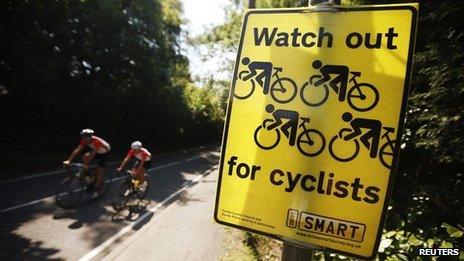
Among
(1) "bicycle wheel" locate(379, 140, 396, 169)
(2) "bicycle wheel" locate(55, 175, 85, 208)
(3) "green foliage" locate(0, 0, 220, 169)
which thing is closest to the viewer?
(1) "bicycle wheel" locate(379, 140, 396, 169)

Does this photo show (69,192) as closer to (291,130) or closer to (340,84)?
(291,130)

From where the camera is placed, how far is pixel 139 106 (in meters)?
23.2

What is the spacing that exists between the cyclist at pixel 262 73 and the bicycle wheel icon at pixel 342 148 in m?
0.37

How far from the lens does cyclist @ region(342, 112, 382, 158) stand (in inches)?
54.5

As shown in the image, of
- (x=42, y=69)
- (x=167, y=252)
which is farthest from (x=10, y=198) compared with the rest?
(x=42, y=69)

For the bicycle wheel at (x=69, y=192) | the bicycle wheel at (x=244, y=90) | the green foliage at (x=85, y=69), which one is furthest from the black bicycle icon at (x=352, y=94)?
the green foliage at (x=85, y=69)

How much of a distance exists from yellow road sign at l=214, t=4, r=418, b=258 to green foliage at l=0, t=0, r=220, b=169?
554 inches

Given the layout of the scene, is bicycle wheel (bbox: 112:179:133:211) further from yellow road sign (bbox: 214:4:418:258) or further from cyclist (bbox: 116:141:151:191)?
yellow road sign (bbox: 214:4:418:258)

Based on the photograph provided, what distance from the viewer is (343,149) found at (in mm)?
1425

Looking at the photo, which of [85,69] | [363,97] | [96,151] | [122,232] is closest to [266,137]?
[363,97]

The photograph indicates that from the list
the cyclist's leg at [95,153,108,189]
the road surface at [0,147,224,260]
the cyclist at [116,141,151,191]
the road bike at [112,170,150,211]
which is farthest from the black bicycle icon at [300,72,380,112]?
the cyclist's leg at [95,153,108,189]

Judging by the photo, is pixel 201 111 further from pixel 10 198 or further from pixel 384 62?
pixel 384 62

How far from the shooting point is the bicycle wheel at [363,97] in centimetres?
141

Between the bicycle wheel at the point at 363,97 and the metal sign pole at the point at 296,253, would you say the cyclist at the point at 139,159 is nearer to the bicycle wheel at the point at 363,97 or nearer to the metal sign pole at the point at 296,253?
the metal sign pole at the point at 296,253
